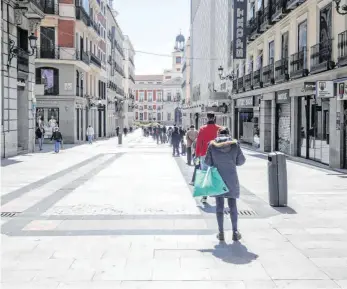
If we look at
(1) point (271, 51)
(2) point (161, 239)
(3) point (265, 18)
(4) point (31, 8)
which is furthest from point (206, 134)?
(1) point (271, 51)

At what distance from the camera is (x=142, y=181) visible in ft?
44.2

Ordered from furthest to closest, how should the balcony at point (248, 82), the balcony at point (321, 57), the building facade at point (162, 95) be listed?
the building facade at point (162, 95)
the balcony at point (248, 82)
the balcony at point (321, 57)

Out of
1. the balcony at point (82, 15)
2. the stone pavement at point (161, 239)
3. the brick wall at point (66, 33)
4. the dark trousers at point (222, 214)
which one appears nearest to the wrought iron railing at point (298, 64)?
the stone pavement at point (161, 239)

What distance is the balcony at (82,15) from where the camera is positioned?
3538 cm

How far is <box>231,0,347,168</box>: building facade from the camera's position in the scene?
54.6ft

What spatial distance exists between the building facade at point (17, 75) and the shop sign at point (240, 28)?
41.0 feet

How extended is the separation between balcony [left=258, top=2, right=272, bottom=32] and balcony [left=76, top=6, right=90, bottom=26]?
14.3 meters

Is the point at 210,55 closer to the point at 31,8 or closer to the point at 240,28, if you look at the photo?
the point at 240,28

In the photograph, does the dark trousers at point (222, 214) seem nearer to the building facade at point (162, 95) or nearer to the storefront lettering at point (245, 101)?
the storefront lettering at point (245, 101)

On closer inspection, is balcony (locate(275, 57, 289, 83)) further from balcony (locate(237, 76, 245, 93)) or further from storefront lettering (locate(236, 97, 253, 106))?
balcony (locate(237, 76, 245, 93))

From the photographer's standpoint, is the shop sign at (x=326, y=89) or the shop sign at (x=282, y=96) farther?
the shop sign at (x=282, y=96)

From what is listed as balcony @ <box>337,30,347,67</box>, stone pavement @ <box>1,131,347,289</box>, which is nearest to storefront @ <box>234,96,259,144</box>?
balcony @ <box>337,30,347,67</box>

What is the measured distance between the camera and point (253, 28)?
2870cm

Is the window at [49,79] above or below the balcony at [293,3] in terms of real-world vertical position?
below
